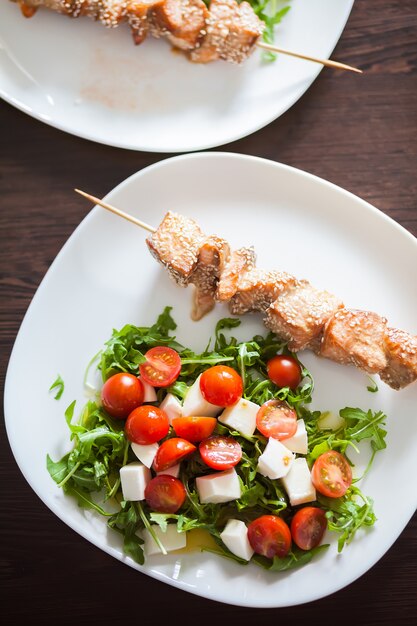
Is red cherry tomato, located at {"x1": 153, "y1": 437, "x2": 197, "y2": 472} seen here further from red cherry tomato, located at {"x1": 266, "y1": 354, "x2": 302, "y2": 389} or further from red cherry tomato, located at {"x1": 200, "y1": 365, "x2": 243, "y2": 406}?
red cherry tomato, located at {"x1": 266, "y1": 354, "x2": 302, "y2": 389}

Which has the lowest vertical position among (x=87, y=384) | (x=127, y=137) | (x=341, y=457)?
(x=87, y=384)

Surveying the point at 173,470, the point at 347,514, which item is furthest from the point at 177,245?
the point at 347,514

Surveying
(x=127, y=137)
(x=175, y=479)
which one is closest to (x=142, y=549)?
(x=175, y=479)

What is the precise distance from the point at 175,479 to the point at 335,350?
1019mm

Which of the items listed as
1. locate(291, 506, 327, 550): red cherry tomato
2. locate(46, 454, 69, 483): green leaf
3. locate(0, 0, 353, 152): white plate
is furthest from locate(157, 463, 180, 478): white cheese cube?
locate(0, 0, 353, 152): white plate

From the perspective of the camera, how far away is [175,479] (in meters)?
3.08

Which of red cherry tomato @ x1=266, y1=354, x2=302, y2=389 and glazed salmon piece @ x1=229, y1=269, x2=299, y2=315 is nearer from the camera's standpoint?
glazed salmon piece @ x1=229, y1=269, x2=299, y2=315

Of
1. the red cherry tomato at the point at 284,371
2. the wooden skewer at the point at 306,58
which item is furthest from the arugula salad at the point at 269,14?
the red cherry tomato at the point at 284,371

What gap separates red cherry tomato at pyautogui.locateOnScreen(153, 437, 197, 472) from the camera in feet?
9.88

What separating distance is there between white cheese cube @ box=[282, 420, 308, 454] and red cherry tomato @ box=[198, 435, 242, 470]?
0.81 feet

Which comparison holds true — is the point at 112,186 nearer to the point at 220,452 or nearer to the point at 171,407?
the point at 171,407

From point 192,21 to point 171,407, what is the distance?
2007mm

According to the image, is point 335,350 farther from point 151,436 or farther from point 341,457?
point 151,436

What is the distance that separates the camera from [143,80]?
11.2ft
